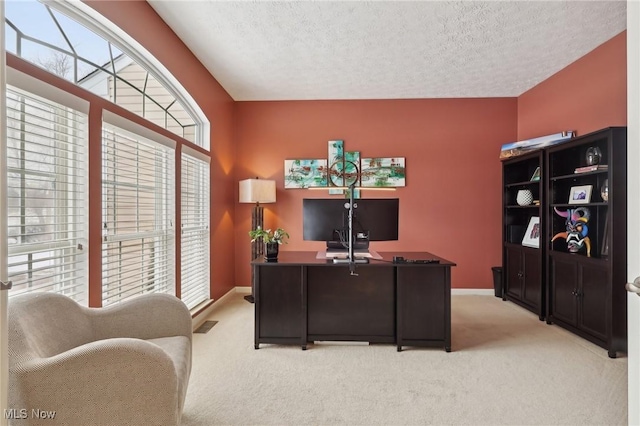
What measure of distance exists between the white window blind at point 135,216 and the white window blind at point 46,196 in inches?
7.6

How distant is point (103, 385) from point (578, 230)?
3979mm

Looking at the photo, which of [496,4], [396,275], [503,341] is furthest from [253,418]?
[496,4]

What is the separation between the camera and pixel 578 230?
10.3ft

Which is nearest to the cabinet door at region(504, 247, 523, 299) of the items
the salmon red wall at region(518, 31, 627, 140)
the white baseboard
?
the salmon red wall at region(518, 31, 627, 140)

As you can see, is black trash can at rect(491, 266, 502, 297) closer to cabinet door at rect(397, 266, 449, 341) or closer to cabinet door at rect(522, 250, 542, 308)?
cabinet door at rect(522, 250, 542, 308)

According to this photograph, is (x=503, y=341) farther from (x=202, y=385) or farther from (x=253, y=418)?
(x=202, y=385)

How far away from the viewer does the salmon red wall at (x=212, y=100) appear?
7.82 feet

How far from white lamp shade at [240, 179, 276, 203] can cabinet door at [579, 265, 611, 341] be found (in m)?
3.56

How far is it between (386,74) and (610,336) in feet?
11.1

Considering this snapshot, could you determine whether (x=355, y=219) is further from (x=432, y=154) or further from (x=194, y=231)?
(x=432, y=154)

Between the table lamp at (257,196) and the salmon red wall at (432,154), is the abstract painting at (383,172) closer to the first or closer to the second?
the salmon red wall at (432,154)

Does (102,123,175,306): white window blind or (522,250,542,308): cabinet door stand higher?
(102,123,175,306): white window blind

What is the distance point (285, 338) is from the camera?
284cm

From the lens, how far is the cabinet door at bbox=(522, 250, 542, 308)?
3602 millimetres
